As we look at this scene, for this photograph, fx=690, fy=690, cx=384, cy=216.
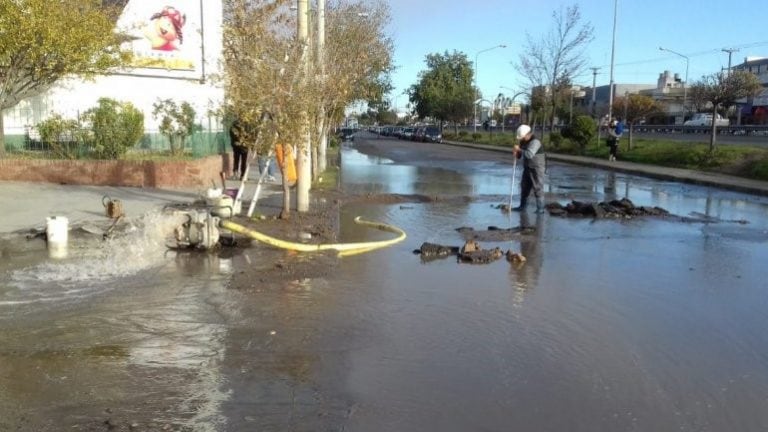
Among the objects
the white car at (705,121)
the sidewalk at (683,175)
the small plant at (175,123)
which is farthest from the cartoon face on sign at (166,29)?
the white car at (705,121)

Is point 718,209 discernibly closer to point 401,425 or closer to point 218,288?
point 218,288

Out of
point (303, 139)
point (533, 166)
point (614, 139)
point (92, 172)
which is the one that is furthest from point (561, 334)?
point (614, 139)

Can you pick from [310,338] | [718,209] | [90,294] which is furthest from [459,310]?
[718,209]

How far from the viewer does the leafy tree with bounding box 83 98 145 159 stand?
53.0 ft

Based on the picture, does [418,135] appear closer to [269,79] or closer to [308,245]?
[269,79]

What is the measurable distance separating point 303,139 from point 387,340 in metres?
5.49

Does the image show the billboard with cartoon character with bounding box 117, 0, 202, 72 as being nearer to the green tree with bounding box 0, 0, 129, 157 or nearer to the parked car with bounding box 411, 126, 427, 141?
the green tree with bounding box 0, 0, 129, 157

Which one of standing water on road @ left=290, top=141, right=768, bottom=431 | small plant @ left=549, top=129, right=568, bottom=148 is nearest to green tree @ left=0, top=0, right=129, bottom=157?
standing water on road @ left=290, top=141, right=768, bottom=431

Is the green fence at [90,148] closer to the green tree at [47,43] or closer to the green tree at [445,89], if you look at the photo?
the green tree at [47,43]

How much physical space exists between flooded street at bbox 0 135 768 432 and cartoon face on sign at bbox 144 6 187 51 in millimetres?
23934

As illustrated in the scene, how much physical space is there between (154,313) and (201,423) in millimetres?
2384

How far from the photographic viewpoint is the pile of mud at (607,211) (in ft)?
42.4

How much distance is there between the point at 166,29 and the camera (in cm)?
3122

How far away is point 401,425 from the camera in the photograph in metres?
4.05
